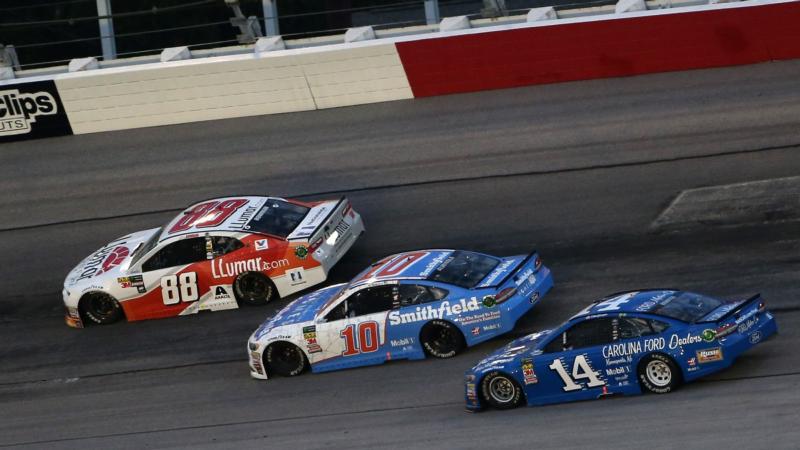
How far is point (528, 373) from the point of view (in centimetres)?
1266

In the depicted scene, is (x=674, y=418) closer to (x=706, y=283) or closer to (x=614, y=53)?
(x=706, y=283)

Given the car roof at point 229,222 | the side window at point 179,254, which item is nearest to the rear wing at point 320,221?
the car roof at point 229,222

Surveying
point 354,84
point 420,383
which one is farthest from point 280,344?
point 354,84

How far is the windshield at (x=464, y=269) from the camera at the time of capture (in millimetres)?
14383

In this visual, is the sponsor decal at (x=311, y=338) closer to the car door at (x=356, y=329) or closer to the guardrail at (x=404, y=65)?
the car door at (x=356, y=329)

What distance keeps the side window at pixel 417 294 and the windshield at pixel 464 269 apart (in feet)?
0.51

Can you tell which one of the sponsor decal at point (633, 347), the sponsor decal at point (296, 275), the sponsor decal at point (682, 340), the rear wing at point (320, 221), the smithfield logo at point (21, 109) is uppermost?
the smithfield logo at point (21, 109)

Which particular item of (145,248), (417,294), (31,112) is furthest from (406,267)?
(31,112)

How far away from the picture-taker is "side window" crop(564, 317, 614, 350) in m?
12.2

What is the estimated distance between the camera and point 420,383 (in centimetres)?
1395

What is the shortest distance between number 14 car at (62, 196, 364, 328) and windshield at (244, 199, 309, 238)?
0.01 m

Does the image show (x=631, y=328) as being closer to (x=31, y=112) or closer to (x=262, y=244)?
(x=262, y=244)

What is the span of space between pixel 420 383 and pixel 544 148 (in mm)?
7204

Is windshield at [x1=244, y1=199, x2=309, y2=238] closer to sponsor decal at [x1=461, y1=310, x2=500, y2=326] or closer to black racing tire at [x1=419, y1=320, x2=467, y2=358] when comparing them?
black racing tire at [x1=419, y1=320, x2=467, y2=358]
